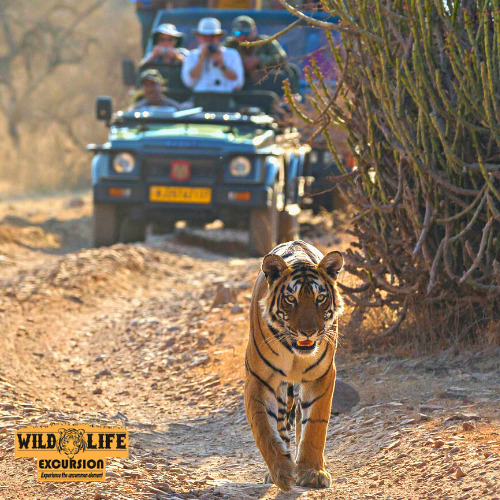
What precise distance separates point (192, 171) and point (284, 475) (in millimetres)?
6072

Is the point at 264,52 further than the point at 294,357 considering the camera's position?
Yes

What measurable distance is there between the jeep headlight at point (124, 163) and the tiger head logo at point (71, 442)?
18.3 feet

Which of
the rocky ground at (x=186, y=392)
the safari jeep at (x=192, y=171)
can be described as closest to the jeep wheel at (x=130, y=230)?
the safari jeep at (x=192, y=171)

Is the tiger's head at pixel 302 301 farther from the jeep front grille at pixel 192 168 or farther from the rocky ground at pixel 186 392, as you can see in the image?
the jeep front grille at pixel 192 168

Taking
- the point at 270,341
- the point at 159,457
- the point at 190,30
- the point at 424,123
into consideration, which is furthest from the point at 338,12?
the point at 190,30

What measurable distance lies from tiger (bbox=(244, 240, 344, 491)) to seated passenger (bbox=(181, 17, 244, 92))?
7.12 metres

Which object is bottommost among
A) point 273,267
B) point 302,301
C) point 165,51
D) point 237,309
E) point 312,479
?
point 237,309

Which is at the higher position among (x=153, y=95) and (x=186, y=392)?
(x=153, y=95)

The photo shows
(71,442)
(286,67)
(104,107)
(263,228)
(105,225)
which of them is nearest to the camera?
(71,442)

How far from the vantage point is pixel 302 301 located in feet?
11.3

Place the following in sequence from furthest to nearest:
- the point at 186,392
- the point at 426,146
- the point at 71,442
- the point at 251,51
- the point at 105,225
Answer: the point at 251,51 → the point at 105,225 → the point at 186,392 → the point at 426,146 → the point at 71,442

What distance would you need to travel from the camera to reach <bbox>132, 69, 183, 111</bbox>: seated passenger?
1030 cm

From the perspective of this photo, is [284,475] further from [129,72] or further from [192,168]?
[129,72]

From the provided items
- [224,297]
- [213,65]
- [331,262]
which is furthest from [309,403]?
[213,65]
